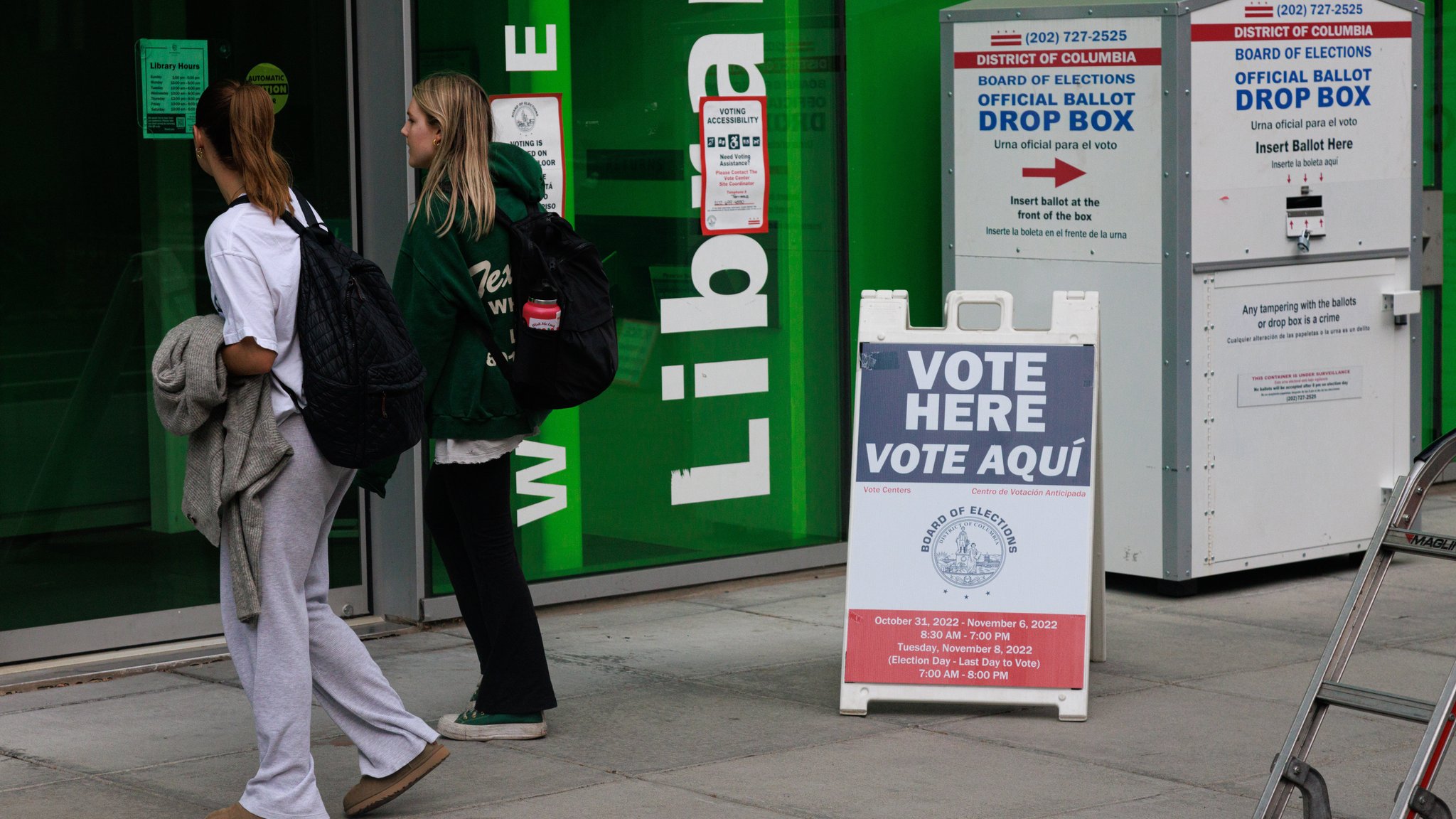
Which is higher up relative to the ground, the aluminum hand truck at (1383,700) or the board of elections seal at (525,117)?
the board of elections seal at (525,117)

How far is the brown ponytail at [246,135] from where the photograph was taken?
4320 millimetres

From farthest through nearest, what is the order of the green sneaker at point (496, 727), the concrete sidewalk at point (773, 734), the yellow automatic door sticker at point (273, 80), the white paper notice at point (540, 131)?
the white paper notice at point (540, 131) < the yellow automatic door sticker at point (273, 80) < the green sneaker at point (496, 727) < the concrete sidewalk at point (773, 734)

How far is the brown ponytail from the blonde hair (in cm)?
74

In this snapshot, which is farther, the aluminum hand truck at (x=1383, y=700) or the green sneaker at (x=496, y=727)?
the green sneaker at (x=496, y=727)

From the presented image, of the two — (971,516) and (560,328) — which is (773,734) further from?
(560,328)

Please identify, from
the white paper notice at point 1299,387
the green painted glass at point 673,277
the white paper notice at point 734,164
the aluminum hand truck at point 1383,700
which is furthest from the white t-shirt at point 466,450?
the white paper notice at point 1299,387

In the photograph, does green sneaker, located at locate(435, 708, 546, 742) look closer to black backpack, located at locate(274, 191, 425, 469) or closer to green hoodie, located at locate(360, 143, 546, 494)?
green hoodie, located at locate(360, 143, 546, 494)

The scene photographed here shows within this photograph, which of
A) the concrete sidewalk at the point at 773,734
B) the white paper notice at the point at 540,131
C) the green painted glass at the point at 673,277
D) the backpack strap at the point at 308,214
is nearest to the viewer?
the backpack strap at the point at 308,214

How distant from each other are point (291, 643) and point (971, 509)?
2270 millimetres

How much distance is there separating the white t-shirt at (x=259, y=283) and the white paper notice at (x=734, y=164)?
3.31 m

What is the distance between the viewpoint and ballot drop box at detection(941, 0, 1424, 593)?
6.97 m

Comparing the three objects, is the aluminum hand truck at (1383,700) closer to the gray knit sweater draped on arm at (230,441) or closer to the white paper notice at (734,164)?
the gray knit sweater draped on arm at (230,441)

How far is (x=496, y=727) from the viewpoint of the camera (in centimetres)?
536

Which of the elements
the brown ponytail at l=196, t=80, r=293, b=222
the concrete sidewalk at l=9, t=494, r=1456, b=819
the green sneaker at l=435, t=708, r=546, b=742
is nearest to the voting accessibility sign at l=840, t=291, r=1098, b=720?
the concrete sidewalk at l=9, t=494, r=1456, b=819
